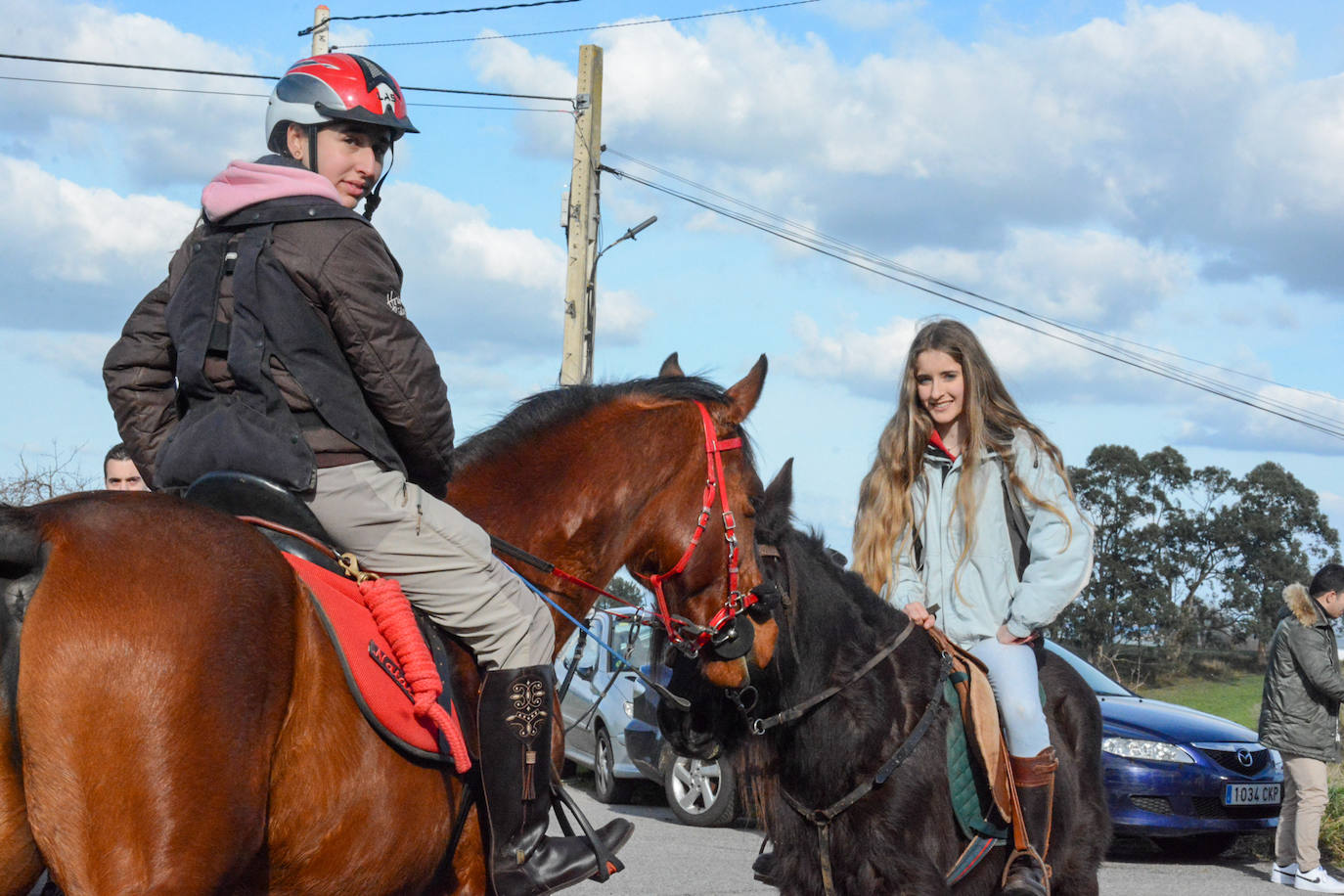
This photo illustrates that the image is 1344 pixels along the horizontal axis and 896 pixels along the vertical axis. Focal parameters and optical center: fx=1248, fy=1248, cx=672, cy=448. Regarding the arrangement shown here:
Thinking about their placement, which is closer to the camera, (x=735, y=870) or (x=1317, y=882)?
(x=1317, y=882)

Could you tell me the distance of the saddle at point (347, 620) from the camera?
3035mm

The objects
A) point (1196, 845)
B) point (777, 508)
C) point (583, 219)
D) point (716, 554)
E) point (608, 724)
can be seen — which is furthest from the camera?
point (583, 219)

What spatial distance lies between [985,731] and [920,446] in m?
1.19

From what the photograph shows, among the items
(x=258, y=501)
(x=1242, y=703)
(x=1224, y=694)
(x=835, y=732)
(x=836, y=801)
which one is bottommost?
(x=1224, y=694)

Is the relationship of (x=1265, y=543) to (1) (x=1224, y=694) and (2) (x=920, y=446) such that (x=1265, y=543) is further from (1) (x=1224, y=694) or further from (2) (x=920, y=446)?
(2) (x=920, y=446)

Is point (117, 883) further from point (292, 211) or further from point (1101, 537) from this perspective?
point (1101, 537)

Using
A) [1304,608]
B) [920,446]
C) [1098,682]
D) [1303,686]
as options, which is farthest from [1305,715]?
[920,446]

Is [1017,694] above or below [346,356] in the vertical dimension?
below

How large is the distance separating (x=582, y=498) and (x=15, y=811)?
1921 millimetres

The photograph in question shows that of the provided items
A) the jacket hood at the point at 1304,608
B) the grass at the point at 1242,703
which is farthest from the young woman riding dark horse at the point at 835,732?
the grass at the point at 1242,703

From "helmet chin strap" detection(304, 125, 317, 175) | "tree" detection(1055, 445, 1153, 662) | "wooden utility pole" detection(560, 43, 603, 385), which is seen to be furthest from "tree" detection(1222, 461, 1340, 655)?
"helmet chin strap" detection(304, 125, 317, 175)

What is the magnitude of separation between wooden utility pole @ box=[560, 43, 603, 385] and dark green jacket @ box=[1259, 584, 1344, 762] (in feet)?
26.0

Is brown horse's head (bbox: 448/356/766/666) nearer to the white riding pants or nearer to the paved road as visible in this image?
the white riding pants

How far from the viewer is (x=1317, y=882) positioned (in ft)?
29.7
